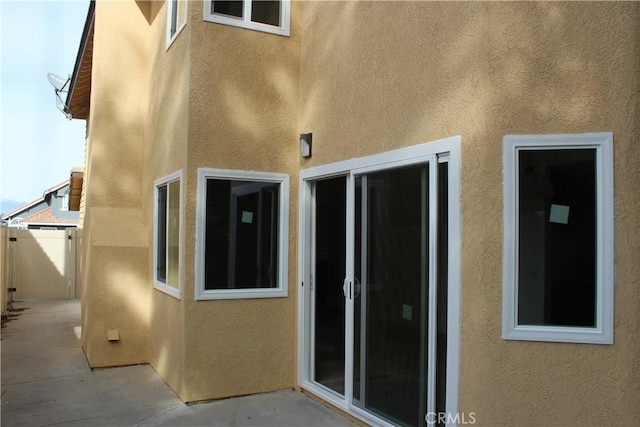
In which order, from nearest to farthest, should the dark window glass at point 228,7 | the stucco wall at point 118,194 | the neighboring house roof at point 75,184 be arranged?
the dark window glass at point 228,7, the stucco wall at point 118,194, the neighboring house roof at point 75,184

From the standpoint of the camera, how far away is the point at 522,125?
11.6 ft

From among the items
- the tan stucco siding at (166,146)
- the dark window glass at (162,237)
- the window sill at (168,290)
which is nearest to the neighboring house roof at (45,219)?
the tan stucco siding at (166,146)

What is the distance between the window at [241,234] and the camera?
5.61 meters

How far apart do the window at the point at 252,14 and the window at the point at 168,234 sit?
178 centimetres

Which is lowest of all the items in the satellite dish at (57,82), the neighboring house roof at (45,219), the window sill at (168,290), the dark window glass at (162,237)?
the window sill at (168,290)

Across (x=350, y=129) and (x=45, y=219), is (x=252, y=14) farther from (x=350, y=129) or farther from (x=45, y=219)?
(x=45, y=219)

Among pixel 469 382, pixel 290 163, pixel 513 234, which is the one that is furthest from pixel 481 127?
pixel 290 163

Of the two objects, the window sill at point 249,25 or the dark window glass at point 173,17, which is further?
the dark window glass at point 173,17

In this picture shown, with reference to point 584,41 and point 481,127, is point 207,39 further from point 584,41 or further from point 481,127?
point 584,41

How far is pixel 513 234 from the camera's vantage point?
3506mm

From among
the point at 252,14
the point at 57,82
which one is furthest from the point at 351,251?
the point at 57,82

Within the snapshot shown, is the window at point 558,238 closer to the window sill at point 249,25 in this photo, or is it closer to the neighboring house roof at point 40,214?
the window sill at point 249,25
